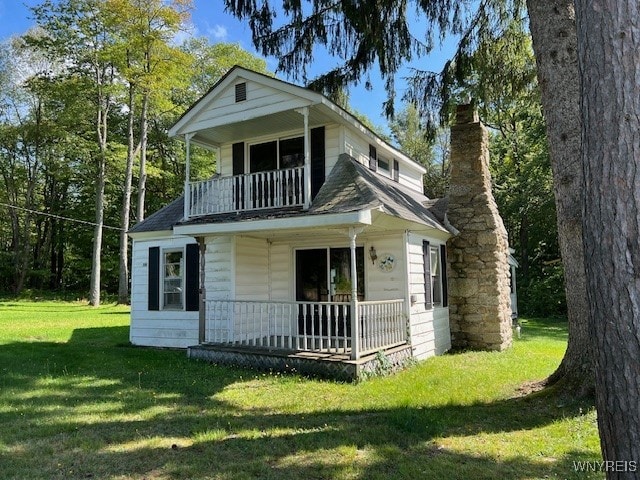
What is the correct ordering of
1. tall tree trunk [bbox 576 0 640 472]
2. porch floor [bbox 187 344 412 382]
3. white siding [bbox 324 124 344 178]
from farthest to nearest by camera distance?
1. white siding [bbox 324 124 344 178]
2. porch floor [bbox 187 344 412 382]
3. tall tree trunk [bbox 576 0 640 472]

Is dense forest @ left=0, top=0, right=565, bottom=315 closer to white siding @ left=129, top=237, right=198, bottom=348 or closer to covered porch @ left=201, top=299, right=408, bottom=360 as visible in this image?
white siding @ left=129, top=237, right=198, bottom=348

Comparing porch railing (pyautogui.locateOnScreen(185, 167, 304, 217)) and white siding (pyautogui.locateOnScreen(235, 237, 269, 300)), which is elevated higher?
porch railing (pyautogui.locateOnScreen(185, 167, 304, 217))

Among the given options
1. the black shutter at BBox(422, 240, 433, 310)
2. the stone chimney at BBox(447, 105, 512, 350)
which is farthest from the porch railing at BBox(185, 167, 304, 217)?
the stone chimney at BBox(447, 105, 512, 350)

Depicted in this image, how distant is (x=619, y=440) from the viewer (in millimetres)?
2139

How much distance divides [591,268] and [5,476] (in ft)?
14.9

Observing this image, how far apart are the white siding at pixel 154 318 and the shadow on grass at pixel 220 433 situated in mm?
3008

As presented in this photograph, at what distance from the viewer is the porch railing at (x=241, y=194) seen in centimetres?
895

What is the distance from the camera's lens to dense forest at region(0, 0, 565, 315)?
21.4 m

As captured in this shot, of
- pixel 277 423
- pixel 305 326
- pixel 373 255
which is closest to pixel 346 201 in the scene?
pixel 373 255

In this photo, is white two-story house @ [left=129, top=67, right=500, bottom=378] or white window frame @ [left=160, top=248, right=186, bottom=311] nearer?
white two-story house @ [left=129, top=67, right=500, bottom=378]

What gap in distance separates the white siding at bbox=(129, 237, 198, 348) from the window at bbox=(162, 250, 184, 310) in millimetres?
177

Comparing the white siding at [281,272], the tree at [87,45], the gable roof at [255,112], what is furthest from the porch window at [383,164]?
the tree at [87,45]

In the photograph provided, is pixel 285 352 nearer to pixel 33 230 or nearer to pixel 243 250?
pixel 243 250

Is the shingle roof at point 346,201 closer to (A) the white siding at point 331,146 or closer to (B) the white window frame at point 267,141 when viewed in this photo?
(A) the white siding at point 331,146
